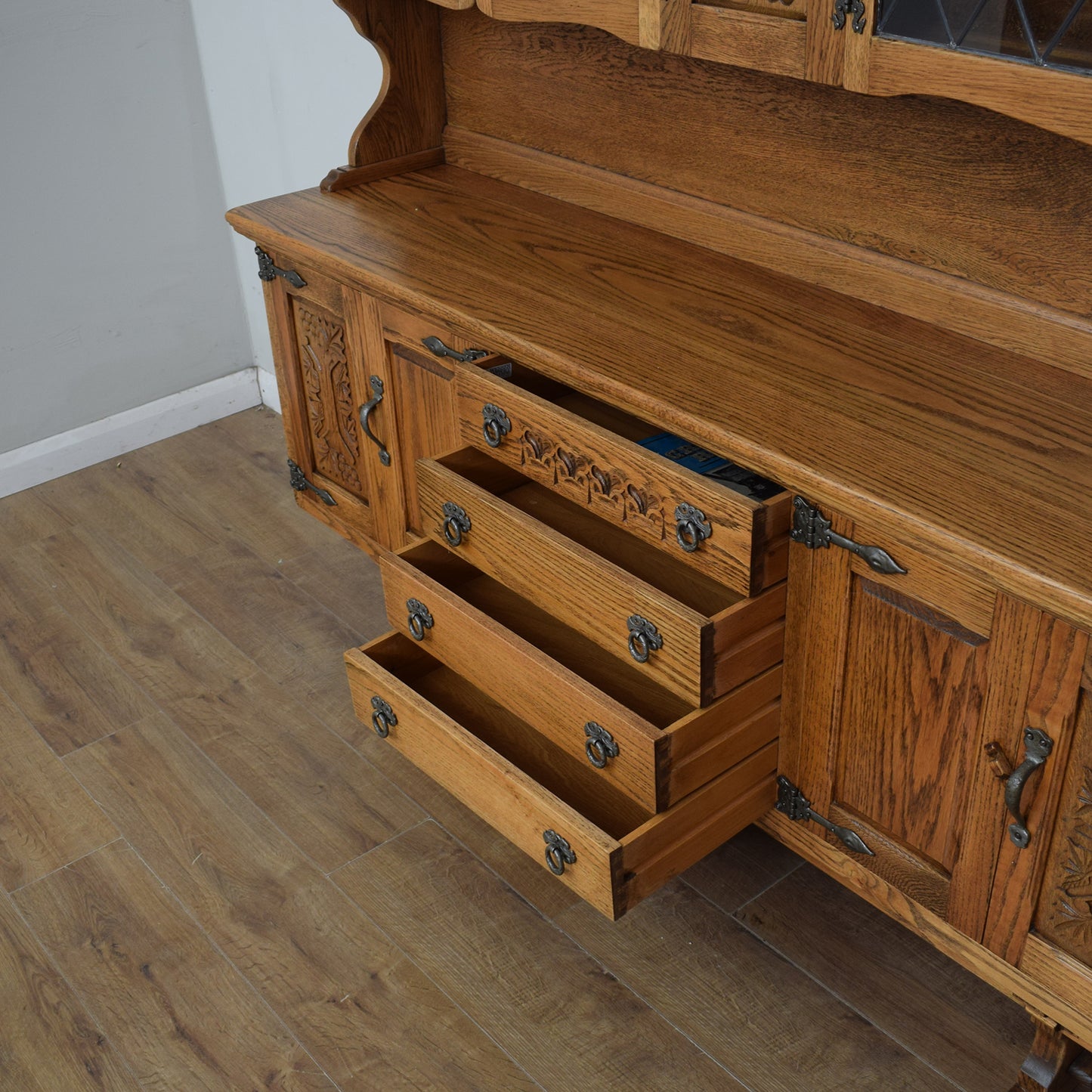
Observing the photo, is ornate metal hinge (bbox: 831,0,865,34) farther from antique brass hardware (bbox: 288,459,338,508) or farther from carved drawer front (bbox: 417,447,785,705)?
antique brass hardware (bbox: 288,459,338,508)

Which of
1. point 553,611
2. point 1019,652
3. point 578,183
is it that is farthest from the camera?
point 578,183

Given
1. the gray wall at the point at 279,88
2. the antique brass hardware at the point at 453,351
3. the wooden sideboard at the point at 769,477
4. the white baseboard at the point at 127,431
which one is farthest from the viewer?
the white baseboard at the point at 127,431

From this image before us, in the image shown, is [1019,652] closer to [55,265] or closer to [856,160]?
[856,160]

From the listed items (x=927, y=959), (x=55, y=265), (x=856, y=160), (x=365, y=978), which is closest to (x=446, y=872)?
(x=365, y=978)

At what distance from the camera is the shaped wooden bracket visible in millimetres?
2064

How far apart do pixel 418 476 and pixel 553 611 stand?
0.28 m

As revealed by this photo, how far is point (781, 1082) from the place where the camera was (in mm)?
1536

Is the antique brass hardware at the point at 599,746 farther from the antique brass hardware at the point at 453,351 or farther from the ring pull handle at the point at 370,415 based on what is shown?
the ring pull handle at the point at 370,415

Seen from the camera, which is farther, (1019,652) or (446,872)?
(446,872)

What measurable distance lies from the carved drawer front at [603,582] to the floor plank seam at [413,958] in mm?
512

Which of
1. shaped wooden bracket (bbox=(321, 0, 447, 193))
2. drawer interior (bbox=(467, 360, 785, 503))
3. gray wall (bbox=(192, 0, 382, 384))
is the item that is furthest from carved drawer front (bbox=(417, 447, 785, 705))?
gray wall (bbox=(192, 0, 382, 384))

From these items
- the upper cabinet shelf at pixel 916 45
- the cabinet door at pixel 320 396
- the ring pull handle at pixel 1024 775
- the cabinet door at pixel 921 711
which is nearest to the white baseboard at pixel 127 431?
the cabinet door at pixel 320 396

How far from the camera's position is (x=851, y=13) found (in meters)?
1.25

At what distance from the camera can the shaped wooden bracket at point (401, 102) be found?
2.06 metres
